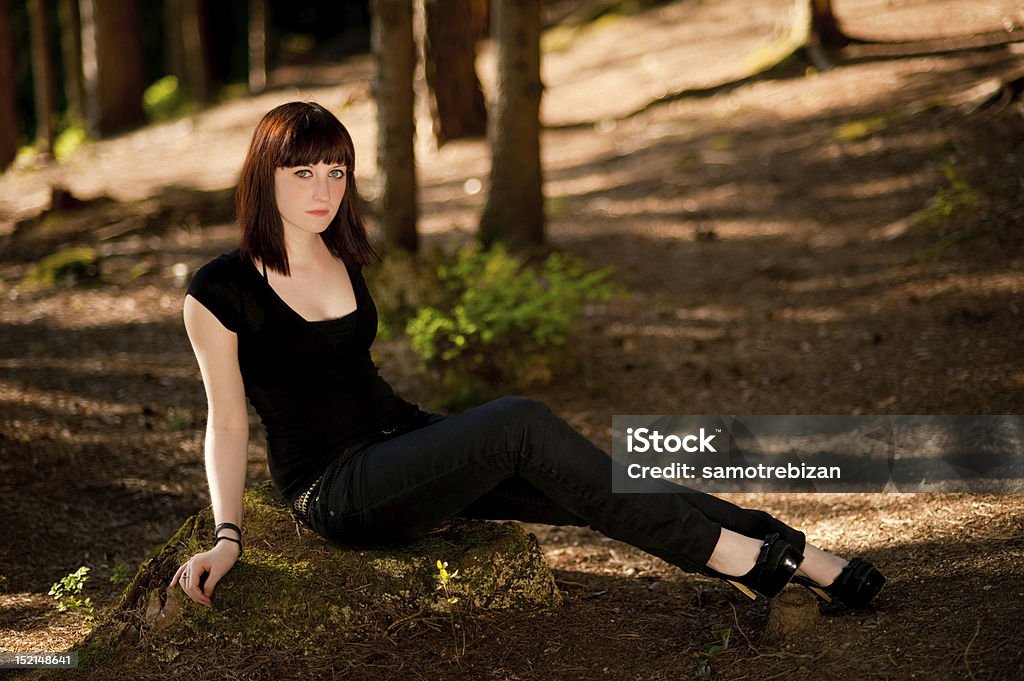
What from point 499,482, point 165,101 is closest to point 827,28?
point 499,482

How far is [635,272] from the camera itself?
27.6 ft

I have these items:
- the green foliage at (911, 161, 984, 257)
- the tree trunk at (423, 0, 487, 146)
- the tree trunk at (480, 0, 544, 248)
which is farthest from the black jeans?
the tree trunk at (423, 0, 487, 146)

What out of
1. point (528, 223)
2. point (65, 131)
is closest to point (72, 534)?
point (528, 223)

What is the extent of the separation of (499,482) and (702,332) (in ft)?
13.3

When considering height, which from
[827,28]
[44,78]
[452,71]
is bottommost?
[452,71]

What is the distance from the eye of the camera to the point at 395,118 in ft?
24.9

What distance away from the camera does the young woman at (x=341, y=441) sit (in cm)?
327

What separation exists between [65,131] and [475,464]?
21338 millimetres

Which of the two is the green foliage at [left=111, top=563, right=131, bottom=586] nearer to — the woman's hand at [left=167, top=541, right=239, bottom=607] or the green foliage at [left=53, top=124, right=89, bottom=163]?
the woman's hand at [left=167, top=541, right=239, bottom=607]

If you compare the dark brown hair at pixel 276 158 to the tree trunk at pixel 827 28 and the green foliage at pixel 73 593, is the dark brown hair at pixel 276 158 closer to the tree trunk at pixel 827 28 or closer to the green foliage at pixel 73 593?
the green foliage at pixel 73 593

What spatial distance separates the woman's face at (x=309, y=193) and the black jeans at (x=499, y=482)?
832mm

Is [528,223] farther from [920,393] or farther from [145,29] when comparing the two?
[145,29]

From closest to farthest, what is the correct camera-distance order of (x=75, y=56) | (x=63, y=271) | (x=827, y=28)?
1. (x=63, y=271)
2. (x=827, y=28)
3. (x=75, y=56)

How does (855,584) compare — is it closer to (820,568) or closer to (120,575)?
(820,568)
